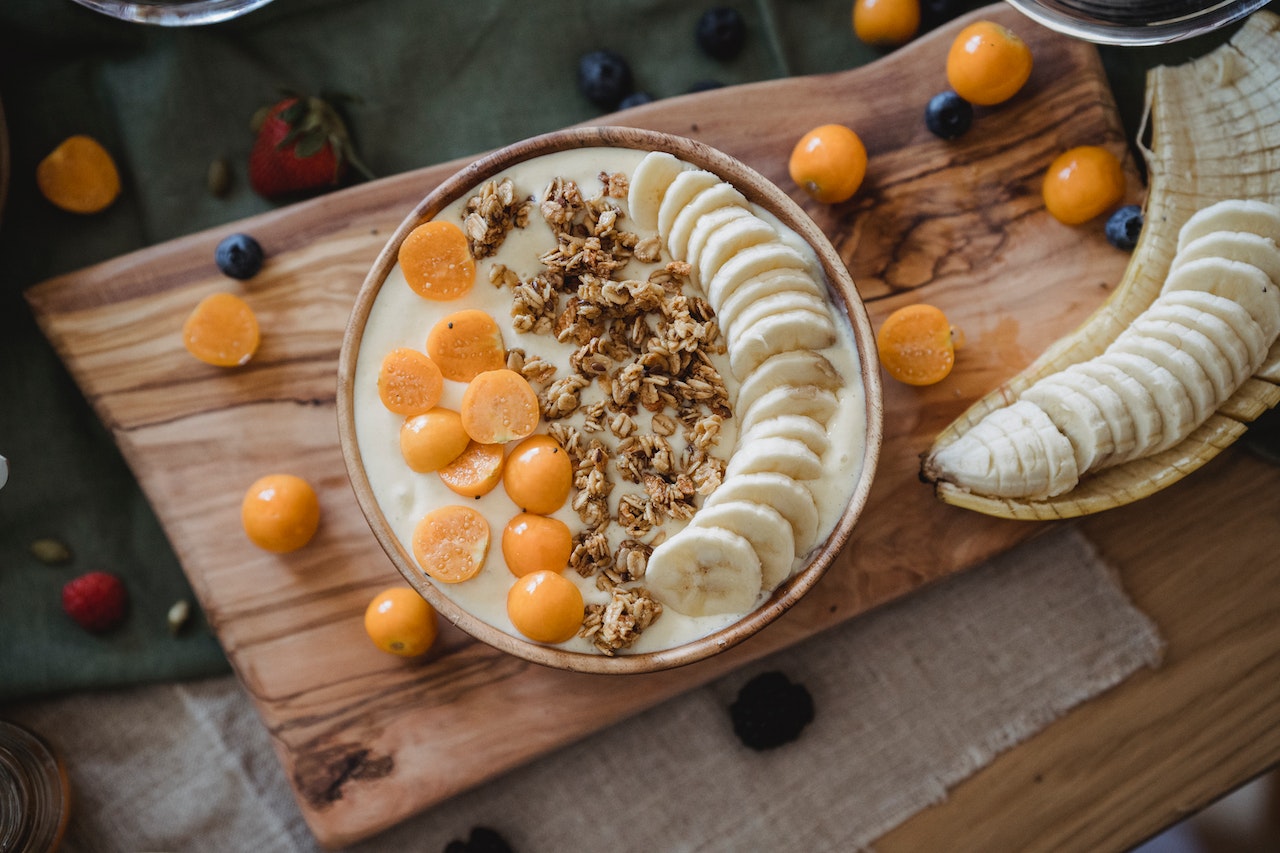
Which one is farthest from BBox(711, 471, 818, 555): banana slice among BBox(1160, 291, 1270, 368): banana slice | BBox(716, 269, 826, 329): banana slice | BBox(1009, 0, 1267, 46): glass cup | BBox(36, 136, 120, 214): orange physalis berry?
BBox(36, 136, 120, 214): orange physalis berry

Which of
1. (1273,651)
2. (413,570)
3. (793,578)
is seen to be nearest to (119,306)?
(413,570)

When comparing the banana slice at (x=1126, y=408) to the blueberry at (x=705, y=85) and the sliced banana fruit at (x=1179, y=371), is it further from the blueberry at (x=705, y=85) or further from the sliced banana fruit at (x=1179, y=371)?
the blueberry at (x=705, y=85)

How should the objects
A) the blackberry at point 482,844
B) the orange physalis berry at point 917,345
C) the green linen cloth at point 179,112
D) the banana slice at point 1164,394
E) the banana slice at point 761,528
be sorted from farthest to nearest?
the green linen cloth at point 179,112, the blackberry at point 482,844, the orange physalis berry at point 917,345, the banana slice at point 1164,394, the banana slice at point 761,528

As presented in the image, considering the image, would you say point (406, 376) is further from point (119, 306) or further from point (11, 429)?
point (11, 429)

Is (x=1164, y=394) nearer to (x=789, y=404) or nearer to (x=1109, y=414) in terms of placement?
(x=1109, y=414)

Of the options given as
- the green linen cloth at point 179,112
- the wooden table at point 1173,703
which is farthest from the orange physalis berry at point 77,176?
the wooden table at point 1173,703

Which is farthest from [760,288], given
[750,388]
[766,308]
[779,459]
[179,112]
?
[179,112]
